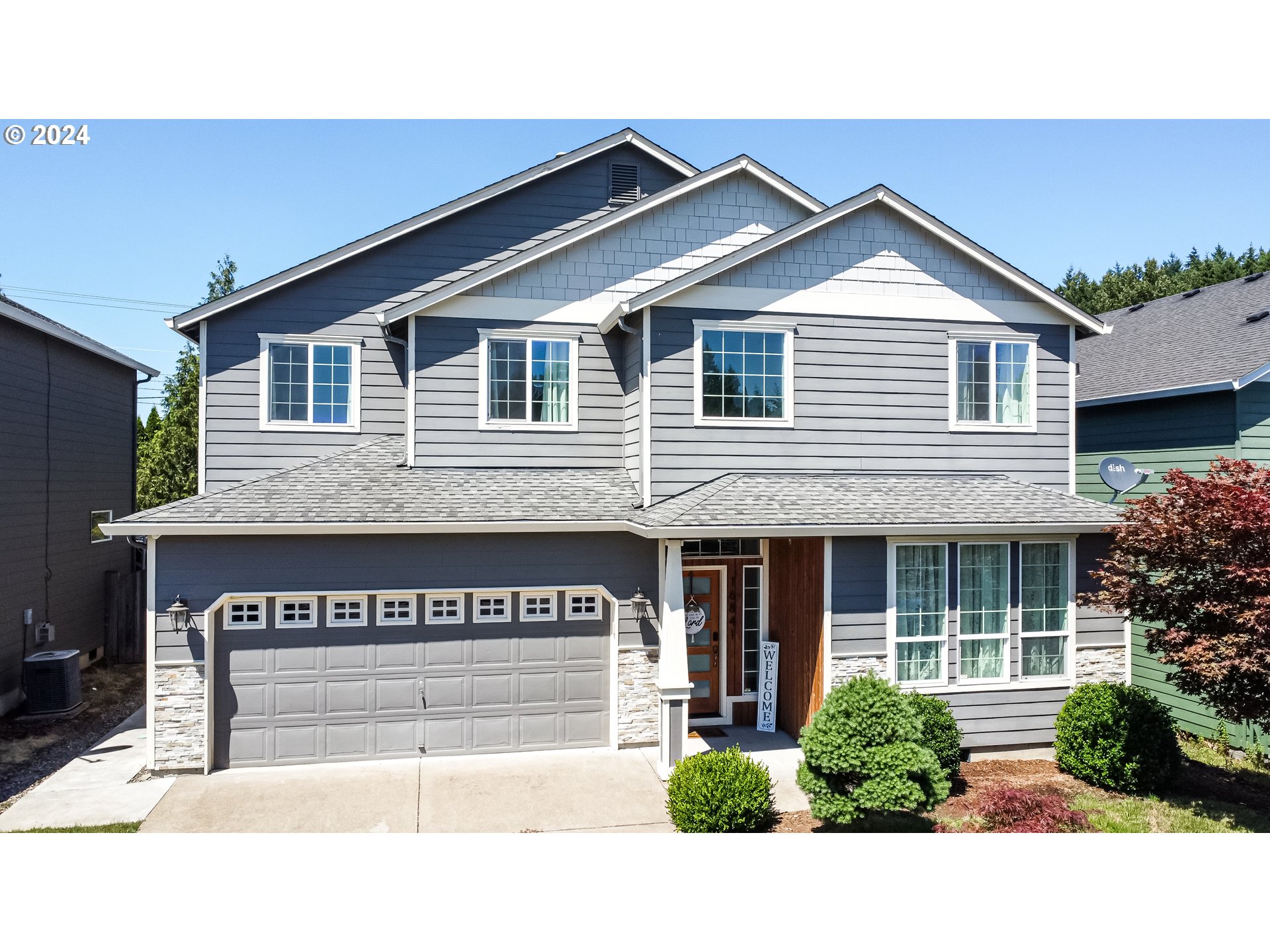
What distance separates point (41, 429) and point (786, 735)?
1293cm

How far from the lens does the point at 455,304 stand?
36.0 ft

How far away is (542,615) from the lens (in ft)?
34.1

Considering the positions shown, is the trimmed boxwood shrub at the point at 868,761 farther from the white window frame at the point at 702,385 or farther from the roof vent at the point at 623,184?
the roof vent at the point at 623,184

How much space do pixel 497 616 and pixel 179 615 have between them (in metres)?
3.63

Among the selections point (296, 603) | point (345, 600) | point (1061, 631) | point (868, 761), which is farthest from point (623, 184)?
point (868, 761)

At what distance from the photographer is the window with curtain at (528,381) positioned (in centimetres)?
1114

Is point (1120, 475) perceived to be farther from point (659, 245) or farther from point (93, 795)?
point (93, 795)

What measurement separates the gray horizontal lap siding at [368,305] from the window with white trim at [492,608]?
3.28 m

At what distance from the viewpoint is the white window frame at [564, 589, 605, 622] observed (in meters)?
10.4

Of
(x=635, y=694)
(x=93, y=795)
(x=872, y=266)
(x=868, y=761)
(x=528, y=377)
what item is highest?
(x=872, y=266)

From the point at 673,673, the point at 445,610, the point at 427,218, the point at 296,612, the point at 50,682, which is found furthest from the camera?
the point at 50,682

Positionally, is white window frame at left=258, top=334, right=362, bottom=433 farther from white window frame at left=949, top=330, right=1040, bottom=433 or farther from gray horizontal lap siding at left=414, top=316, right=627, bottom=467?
white window frame at left=949, top=330, right=1040, bottom=433

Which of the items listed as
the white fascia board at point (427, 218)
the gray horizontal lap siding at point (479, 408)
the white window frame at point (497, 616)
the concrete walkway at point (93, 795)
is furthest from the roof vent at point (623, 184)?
the concrete walkway at point (93, 795)

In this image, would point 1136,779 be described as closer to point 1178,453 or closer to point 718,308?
point 1178,453
